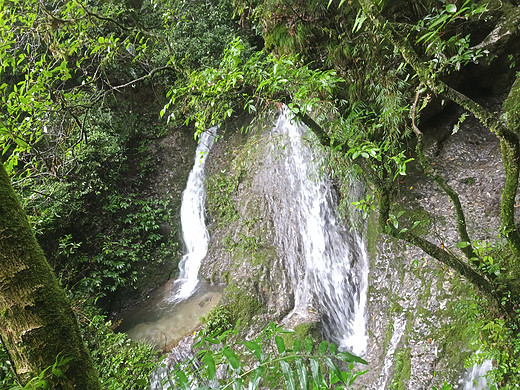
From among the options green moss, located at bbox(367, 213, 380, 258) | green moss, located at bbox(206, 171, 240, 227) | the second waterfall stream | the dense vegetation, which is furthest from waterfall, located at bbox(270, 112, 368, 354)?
green moss, located at bbox(206, 171, 240, 227)

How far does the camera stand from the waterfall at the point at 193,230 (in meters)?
8.05

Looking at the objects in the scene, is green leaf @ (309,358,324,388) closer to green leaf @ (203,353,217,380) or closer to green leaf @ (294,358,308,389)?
green leaf @ (294,358,308,389)

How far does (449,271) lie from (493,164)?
1.83 meters

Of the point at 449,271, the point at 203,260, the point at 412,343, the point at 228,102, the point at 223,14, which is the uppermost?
the point at 223,14

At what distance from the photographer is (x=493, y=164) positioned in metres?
4.66

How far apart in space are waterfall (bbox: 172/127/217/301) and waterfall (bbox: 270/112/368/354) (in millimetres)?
2421

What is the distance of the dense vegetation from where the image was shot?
265 centimetres

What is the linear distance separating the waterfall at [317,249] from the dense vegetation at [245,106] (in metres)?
0.96

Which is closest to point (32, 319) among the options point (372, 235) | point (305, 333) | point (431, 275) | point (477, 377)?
point (477, 377)

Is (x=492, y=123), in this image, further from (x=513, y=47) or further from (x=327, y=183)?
(x=327, y=183)

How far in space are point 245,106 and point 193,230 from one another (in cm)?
648

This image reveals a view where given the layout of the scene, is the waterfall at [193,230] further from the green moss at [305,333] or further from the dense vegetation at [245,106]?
the green moss at [305,333]

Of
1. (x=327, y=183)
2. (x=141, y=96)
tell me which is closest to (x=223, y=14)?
(x=141, y=96)

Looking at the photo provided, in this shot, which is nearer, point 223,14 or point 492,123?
point 492,123
